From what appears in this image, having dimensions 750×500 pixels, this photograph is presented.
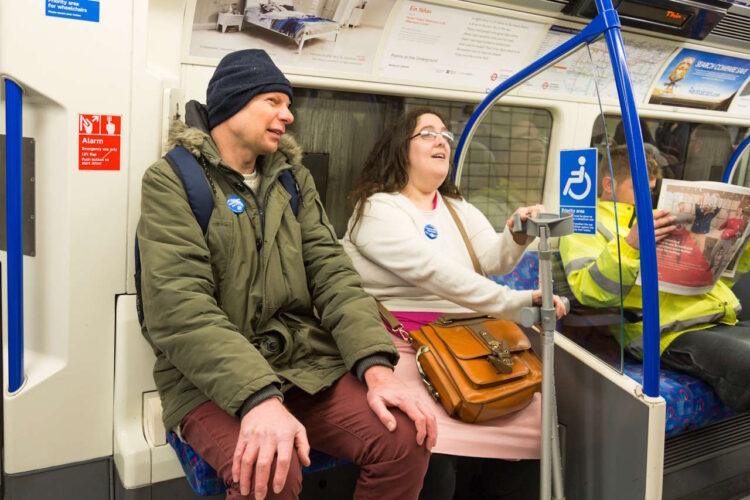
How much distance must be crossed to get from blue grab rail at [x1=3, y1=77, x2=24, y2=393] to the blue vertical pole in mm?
1875

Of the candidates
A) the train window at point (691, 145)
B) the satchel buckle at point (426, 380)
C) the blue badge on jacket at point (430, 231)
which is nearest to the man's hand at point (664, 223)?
the blue badge on jacket at point (430, 231)

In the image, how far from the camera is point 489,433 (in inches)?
78.0

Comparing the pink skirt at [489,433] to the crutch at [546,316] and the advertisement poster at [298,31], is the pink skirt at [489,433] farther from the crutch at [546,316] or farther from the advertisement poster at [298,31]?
A: the advertisement poster at [298,31]

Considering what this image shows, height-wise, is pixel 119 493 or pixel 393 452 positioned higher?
pixel 393 452

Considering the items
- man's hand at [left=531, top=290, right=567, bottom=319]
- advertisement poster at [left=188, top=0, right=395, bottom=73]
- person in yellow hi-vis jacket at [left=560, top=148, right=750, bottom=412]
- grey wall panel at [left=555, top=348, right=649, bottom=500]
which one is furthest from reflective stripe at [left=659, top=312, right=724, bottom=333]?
advertisement poster at [left=188, top=0, right=395, bottom=73]

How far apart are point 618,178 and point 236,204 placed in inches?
49.1

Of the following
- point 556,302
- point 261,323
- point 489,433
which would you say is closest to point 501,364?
point 489,433

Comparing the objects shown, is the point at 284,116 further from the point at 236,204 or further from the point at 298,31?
the point at 298,31

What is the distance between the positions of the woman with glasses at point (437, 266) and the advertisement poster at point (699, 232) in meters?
0.53

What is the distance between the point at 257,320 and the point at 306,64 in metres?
1.31

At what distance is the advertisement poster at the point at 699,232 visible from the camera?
225cm

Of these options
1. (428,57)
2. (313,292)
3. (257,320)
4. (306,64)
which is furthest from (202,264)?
(428,57)

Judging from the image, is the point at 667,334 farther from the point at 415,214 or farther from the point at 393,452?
the point at 393,452

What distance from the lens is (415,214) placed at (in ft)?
8.39
